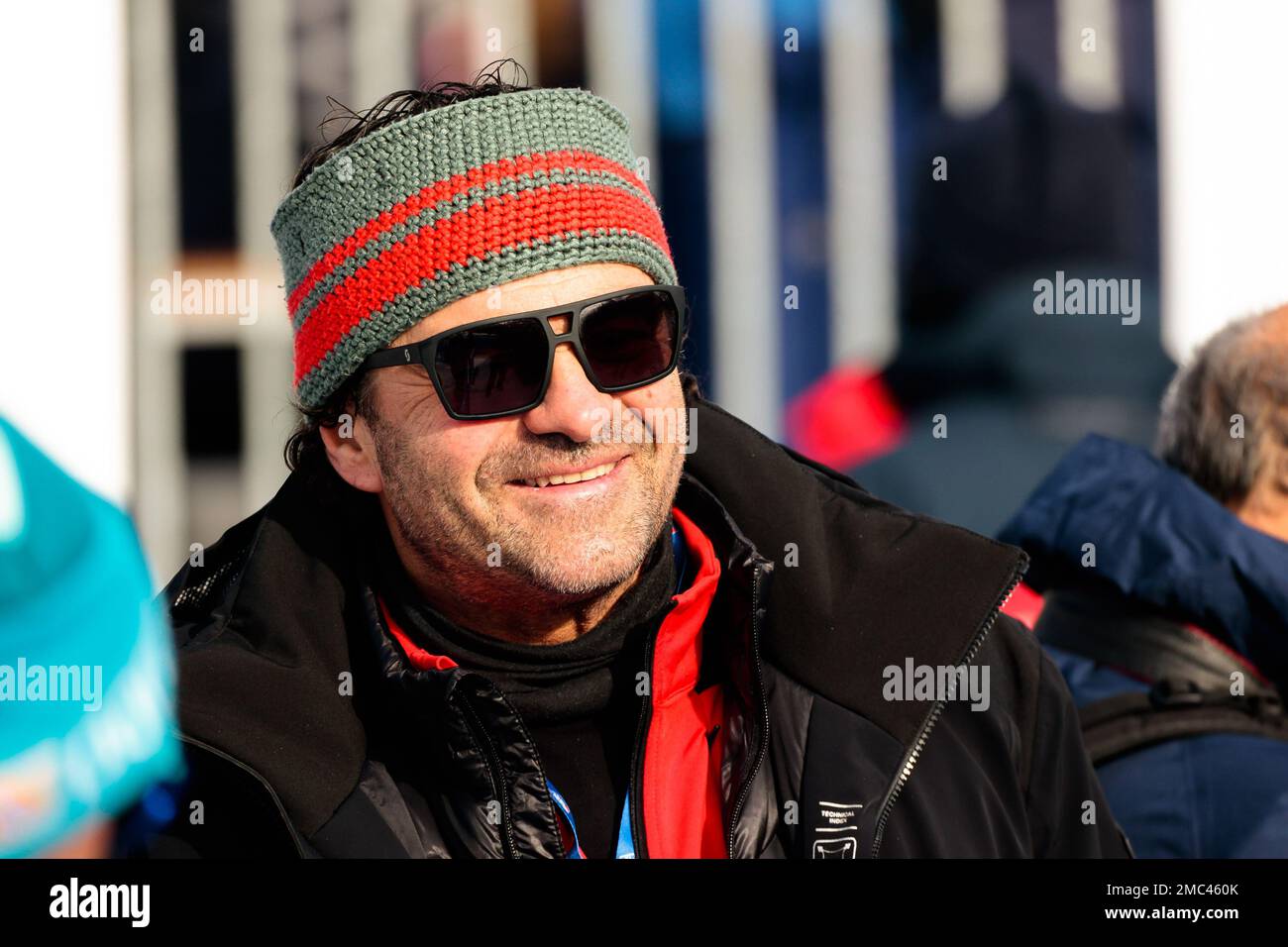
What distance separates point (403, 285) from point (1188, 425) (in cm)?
125

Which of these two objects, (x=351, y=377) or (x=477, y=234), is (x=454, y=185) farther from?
(x=351, y=377)

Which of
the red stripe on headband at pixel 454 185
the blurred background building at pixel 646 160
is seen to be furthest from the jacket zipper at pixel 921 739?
the blurred background building at pixel 646 160

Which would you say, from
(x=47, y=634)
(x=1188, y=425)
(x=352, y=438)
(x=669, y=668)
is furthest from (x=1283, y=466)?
(x=47, y=634)

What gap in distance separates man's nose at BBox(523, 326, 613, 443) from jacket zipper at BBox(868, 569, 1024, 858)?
1.77 feet

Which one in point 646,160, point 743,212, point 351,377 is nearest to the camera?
point 351,377

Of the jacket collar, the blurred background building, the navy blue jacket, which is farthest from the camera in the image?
the blurred background building

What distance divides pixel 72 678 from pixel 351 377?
0.64 metres

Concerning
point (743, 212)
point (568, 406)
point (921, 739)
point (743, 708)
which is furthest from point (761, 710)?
point (743, 212)

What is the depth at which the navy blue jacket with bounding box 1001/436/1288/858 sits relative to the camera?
2.02 metres

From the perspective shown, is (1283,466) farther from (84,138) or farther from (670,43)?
(84,138)

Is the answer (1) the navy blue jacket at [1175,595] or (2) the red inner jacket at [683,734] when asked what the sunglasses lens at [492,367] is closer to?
(2) the red inner jacket at [683,734]

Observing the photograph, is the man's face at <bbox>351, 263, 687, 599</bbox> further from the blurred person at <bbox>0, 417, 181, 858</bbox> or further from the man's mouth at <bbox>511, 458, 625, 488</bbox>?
the blurred person at <bbox>0, 417, 181, 858</bbox>

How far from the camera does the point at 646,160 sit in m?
4.51

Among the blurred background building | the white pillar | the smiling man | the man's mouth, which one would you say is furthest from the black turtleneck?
the white pillar
